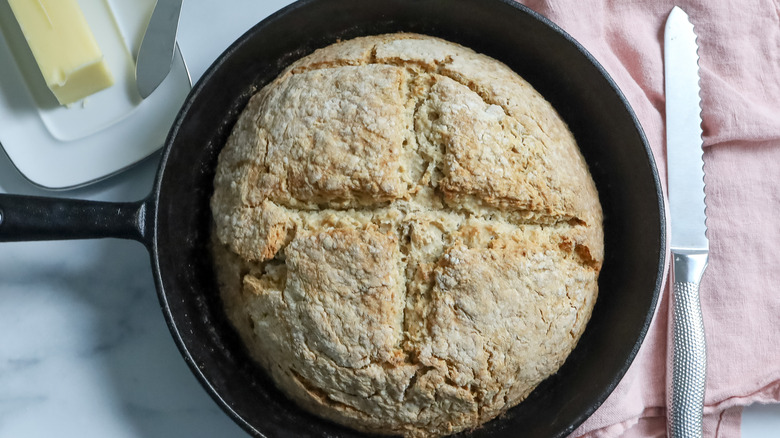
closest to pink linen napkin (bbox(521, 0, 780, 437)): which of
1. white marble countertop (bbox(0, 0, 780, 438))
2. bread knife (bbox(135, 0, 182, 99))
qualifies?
white marble countertop (bbox(0, 0, 780, 438))

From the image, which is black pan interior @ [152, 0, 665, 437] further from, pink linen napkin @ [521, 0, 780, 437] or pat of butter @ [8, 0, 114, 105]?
pat of butter @ [8, 0, 114, 105]

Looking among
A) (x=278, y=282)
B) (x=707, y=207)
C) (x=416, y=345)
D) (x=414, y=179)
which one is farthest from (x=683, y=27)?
(x=278, y=282)

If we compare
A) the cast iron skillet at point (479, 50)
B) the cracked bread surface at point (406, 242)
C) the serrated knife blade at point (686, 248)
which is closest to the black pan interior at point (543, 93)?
the cast iron skillet at point (479, 50)

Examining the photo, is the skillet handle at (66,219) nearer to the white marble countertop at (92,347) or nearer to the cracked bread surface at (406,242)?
the cracked bread surface at (406,242)

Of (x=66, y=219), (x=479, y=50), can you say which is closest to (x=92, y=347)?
(x=66, y=219)

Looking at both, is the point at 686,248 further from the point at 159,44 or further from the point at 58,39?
the point at 58,39

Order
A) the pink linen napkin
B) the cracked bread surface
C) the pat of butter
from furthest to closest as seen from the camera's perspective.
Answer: the pink linen napkin, the pat of butter, the cracked bread surface
